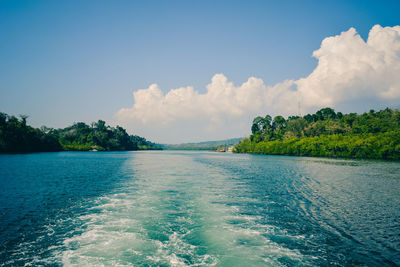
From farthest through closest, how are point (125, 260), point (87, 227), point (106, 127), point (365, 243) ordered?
point (106, 127)
point (87, 227)
point (365, 243)
point (125, 260)

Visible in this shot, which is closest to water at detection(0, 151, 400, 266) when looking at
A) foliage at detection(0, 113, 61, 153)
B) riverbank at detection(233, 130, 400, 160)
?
riverbank at detection(233, 130, 400, 160)

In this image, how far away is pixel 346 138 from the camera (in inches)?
3063

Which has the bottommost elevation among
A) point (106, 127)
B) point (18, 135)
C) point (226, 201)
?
point (226, 201)

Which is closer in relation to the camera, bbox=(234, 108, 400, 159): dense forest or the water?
the water

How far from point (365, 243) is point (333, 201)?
707cm

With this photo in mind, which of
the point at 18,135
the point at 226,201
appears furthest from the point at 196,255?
the point at 18,135

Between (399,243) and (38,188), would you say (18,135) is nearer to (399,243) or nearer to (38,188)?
(38,188)

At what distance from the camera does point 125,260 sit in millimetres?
6809

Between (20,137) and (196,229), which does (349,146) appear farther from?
(20,137)

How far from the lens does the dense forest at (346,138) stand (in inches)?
2484

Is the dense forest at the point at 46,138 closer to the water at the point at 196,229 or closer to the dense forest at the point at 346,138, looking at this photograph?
the water at the point at 196,229

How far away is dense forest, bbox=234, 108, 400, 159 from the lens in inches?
2484

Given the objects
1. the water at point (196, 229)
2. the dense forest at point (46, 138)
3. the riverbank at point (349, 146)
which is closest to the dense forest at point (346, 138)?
the riverbank at point (349, 146)

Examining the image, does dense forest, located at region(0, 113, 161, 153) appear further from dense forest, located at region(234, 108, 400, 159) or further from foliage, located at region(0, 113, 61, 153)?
dense forest, located at region(234, 108, 400, 159)
